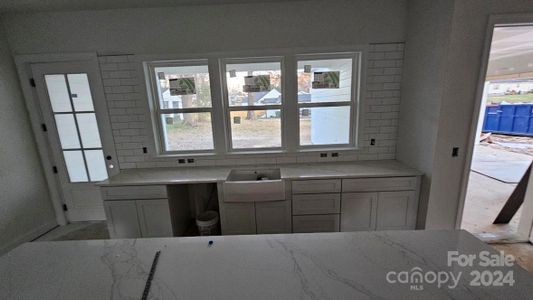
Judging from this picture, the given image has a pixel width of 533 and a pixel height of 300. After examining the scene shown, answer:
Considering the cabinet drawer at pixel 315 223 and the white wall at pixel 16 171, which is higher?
the white wall at pixel 16 171

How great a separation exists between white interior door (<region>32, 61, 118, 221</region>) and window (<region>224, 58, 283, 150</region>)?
154cm

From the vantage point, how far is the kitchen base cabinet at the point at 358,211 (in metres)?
2.21

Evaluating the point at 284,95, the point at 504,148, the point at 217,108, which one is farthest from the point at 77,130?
the point at 504,148

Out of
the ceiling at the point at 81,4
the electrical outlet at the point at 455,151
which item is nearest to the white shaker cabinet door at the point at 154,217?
the ceiling at the point at 81,4

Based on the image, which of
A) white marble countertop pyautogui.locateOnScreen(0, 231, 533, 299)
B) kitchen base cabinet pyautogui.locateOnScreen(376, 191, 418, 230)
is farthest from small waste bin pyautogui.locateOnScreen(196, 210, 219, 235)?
kitchen base cabinet pyautogui.locateOnScreen(376, 191, 418, 230)

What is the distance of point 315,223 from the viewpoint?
227 cm

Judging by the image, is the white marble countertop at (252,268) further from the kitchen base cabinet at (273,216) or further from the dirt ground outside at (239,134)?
the dirt ground outside at (239,134)

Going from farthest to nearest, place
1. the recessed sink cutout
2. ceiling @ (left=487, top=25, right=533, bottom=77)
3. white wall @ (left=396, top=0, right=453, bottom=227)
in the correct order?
ceiling @ (left=487, top=25, right=533, bottom=77) → the recessed sink cutout → white wall @ (left=396, top=0, right=453, bottom=227)

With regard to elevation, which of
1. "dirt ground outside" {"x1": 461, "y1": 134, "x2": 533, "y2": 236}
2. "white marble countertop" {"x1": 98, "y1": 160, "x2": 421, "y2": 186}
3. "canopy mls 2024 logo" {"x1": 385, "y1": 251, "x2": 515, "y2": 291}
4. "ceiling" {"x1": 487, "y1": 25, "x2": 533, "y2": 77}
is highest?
"ceiling" {"x1": 487, "y1": 25, "x2": 533, "y2": 77}

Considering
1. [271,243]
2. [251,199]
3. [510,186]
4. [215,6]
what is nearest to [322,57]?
[215,6]

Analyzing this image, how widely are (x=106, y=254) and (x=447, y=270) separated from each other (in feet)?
4.67

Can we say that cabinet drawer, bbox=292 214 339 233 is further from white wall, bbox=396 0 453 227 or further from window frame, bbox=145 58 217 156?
window frame, bbox=145 58 217 156

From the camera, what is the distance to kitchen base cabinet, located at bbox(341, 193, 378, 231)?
2.21 metres

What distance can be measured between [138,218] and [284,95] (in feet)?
7.02
